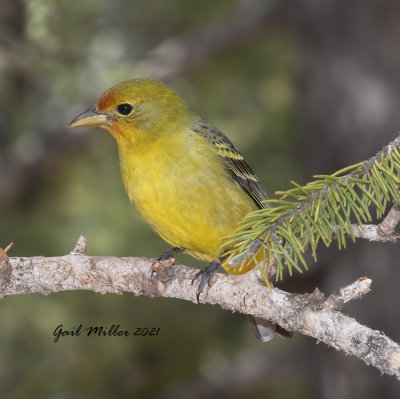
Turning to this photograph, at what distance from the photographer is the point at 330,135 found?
6.88 meters

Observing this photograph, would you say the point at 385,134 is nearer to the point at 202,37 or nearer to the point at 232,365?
the point at 202,37

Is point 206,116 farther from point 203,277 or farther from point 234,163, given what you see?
point 203,277

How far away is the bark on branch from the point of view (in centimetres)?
296

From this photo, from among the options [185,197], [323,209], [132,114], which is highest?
[132,114]

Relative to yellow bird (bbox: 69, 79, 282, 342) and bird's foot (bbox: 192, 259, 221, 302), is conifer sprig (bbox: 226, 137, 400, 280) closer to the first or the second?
bird's foot (bbox: 192, 259, 221, 302)

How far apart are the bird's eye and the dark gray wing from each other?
45 centimetres

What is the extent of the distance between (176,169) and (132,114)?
64 centimetres

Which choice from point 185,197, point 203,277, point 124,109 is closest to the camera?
point 203,277

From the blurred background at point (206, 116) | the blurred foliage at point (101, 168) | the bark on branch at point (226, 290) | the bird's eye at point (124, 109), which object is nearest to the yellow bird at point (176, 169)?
the bird's eye at point (124, 109)

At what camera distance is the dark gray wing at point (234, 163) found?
5.13m

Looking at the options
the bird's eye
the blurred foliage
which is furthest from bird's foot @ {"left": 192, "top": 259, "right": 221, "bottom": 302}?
the blurred foliage

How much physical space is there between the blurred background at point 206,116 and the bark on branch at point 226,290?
204 cm

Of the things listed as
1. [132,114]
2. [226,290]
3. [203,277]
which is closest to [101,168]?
[132,114]

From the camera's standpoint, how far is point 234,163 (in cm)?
523
